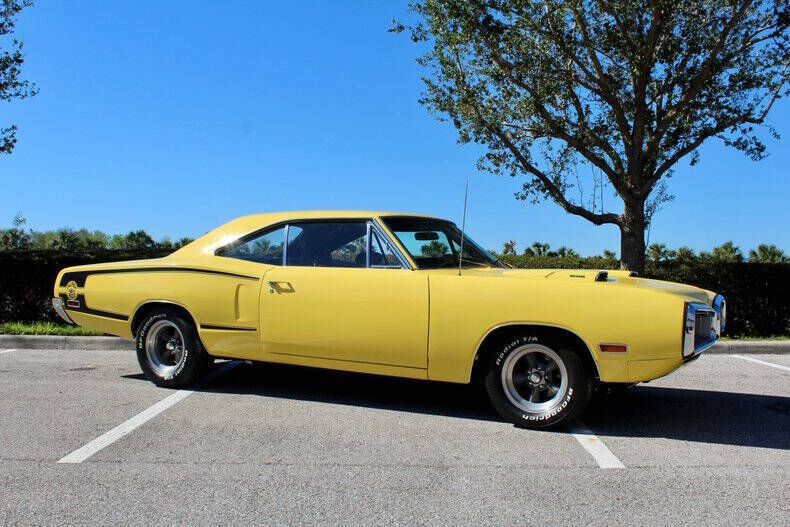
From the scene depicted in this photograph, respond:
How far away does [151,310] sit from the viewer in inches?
233

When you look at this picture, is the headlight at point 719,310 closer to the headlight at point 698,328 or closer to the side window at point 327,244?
the headlight at point 698,328

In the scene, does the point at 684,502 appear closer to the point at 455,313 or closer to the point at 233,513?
the point at 455,313

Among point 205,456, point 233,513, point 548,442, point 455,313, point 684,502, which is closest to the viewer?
point 233,513

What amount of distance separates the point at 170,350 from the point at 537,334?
3.42 metres

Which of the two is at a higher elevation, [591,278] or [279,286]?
[591,278]

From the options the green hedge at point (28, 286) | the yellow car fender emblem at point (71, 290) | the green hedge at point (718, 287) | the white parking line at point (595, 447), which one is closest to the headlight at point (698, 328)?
the white parking line at point (595, 447)

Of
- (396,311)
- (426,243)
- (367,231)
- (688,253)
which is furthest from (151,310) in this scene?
(688,253)

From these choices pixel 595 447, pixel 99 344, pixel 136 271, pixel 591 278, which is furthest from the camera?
pixel 99 344

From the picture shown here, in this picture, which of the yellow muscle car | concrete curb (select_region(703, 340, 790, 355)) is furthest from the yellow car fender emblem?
concrete curb (select_region(703, 340, 790, 355))

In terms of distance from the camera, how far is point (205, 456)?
4.03 metres

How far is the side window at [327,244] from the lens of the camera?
17.2 ft

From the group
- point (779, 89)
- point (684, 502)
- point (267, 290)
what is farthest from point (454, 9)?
point (684, 502)

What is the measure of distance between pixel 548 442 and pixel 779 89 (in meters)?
10.5

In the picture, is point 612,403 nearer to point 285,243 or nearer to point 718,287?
point 285,243
